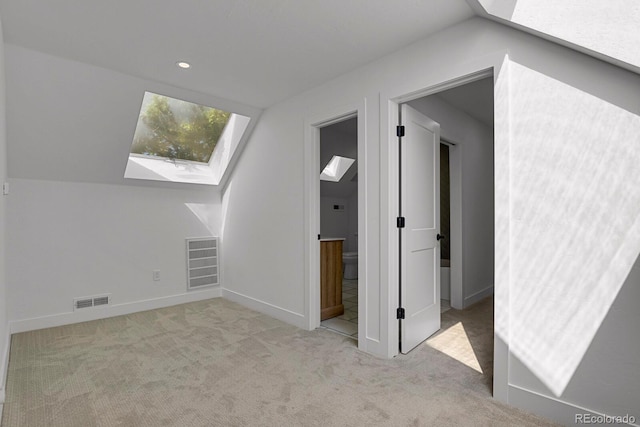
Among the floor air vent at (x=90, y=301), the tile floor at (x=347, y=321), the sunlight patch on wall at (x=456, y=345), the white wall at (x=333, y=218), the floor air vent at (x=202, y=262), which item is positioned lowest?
the tile floor at (x=347, y=321)

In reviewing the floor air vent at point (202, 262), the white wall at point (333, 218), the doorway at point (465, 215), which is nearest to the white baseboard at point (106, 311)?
the floor air vent at point (202, 262)

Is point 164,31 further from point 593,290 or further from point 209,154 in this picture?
point 593,290

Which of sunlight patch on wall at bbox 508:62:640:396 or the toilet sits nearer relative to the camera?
sunlight patch on wall at bbox 508:62:640:396

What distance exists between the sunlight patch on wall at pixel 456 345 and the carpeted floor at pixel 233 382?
0.23 feet

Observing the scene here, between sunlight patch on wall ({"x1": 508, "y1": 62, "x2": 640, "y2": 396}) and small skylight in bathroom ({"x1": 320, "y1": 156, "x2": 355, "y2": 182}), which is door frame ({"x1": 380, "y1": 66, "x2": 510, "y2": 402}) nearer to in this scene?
sunlight patch on wall ({"x1": 508, "y1": 62, "x2": 640, "y2": 396})

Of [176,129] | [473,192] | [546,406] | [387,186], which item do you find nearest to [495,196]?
[387,186]

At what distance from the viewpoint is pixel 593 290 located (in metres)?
1.62

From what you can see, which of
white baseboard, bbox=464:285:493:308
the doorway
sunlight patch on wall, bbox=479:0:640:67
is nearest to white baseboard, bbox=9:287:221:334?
the doorway

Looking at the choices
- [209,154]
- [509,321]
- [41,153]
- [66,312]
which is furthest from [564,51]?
[66,312]

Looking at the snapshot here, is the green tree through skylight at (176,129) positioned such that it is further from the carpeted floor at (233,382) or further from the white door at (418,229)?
the white door at (418,229)

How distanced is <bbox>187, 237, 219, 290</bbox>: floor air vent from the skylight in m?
0.84

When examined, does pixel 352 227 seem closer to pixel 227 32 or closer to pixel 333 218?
pixel 333 218

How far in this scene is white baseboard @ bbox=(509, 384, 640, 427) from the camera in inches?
64.9

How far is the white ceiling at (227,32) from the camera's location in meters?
1.94
